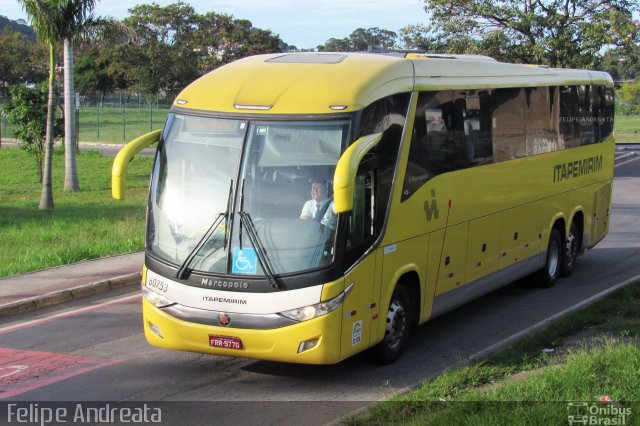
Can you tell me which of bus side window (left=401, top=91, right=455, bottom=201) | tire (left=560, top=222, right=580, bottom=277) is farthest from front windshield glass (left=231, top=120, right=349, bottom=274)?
tire (left=560, top=222, right=580, bottom=277)

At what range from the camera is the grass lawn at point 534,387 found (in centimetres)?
713

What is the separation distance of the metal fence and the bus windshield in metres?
43.4

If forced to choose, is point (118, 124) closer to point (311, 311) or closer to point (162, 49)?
point (162, 49)

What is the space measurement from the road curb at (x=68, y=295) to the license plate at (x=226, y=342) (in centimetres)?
491

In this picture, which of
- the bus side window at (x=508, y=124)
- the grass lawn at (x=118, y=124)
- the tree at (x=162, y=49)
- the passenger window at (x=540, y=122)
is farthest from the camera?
the tree at (x=162, y=49)

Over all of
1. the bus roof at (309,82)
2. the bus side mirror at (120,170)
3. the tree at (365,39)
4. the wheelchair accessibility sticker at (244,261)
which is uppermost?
the tree at (365,39)

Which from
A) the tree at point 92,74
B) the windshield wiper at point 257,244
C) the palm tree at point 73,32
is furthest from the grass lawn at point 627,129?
the windshield wiper at point 257,244

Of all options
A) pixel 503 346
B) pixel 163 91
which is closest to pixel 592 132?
pixel 503 346

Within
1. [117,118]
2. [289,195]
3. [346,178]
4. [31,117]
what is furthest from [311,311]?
[117,118]

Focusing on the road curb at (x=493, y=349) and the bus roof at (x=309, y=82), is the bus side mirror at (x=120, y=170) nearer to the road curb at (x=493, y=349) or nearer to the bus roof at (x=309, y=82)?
the bus roof at (x=309, y=82)

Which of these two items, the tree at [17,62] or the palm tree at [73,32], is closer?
the palm tree at [73,32]

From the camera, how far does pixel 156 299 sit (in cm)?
927

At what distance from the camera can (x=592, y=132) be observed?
16500mm

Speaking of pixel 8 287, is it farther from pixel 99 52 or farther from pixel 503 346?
pixel 99 52
